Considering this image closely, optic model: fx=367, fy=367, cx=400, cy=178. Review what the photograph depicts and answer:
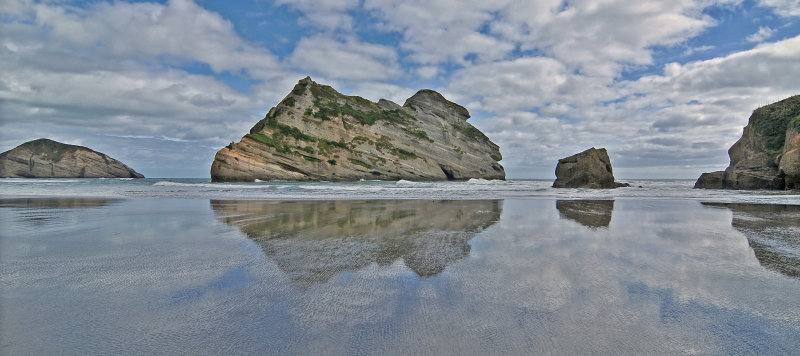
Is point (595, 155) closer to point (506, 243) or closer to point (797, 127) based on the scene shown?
point (797, 127)

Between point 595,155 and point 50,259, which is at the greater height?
point 595,155

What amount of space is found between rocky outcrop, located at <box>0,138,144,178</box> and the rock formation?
331 ft

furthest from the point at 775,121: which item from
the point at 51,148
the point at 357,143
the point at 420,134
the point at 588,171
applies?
the point at 51,148

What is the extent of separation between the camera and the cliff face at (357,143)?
49.1m

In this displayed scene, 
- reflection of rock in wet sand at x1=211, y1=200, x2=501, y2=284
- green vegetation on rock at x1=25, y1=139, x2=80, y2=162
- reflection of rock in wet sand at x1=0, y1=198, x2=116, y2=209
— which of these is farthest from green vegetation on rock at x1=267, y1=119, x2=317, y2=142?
green vegetation on rock at x1=25, y1=139, x2=80, y2=162

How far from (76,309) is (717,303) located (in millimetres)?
5402

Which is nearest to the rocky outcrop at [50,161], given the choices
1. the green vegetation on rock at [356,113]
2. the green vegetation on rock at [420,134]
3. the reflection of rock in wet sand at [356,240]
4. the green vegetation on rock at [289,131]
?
the green vegetation on rock at [289,131]

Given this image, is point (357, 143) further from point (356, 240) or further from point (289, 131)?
point (356, 240)

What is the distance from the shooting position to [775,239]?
21.3 feet

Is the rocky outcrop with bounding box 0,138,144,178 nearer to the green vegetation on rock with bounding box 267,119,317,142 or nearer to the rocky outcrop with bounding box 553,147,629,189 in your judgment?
the green vegetation on rock with bounding box 267,119,317,142

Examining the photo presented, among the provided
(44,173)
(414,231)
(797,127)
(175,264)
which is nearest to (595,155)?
(797,127)

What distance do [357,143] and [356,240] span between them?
54.4 meters

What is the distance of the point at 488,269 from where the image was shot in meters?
4.38

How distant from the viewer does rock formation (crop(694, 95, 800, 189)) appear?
24.3 m
